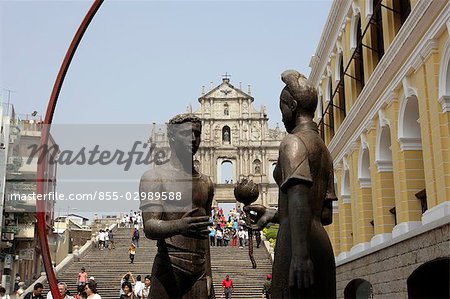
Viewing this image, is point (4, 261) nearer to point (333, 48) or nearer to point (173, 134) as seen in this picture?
point (333, 48)

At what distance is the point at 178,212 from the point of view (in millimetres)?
4762

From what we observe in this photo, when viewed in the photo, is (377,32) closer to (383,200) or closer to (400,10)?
(400,10)

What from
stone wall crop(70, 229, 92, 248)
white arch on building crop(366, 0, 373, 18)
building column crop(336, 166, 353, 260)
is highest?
white arch on building crop(366, 0, 373, 18)

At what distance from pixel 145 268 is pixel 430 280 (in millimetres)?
14388

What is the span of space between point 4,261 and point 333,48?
74.9ft

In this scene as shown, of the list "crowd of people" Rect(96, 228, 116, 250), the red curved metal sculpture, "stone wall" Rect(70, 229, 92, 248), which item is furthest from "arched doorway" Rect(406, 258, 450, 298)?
"stone wall" Rect(70, 229, 92, 248)

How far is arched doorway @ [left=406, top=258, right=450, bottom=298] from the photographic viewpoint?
A: 38.9 ft

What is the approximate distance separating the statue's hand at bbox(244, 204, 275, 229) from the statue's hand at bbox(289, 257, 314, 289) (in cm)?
109

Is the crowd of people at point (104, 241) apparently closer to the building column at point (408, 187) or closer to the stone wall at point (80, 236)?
the building column at point (408, 187)

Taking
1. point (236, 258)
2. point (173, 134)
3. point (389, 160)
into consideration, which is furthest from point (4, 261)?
point (173, 134)

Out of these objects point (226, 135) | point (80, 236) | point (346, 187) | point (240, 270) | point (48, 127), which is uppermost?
point (226, 135)

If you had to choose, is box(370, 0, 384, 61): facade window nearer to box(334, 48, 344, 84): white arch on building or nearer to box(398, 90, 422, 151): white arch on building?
box(398, 90, 422, 151): white arch on building

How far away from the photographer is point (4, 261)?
34.9 metres

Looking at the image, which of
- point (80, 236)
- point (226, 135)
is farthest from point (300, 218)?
point (226, 135)
